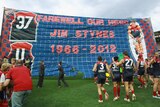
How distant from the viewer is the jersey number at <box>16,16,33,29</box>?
19.6 meters

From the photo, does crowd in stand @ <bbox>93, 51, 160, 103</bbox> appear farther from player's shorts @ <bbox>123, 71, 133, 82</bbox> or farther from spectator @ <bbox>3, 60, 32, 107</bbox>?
spectator @ <bbox>3, 60, 32, 107</bbox>

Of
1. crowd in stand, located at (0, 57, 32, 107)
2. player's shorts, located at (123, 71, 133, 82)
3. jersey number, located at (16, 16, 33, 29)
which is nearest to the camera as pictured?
crowd in stand, located at (0, 57, 32, 107)

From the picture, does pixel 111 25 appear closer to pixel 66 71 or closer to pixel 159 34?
pixel 66 71

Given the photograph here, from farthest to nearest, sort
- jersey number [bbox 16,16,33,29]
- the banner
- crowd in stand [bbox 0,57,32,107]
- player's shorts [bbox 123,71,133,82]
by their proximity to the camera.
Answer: jersey number [bbox 16,16,33,29], the banner, player's shorts [bbox 123,71,133,82], crowd in stand [bbox 0,57,32,107]

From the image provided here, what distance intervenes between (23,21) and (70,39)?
4470mm

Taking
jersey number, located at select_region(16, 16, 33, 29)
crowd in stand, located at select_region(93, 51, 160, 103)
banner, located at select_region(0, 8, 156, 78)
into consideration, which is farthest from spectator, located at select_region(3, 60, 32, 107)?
jersey number, located at select_region(16, 16, 33, 29)

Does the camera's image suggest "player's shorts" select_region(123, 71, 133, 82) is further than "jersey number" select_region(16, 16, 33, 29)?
No

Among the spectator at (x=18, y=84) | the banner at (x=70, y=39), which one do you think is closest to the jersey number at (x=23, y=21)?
the banner at (x=70, y=39)

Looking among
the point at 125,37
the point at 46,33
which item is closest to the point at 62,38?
the point at 46,33

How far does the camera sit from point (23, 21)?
19.9 meters

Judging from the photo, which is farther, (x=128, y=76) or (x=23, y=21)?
(x=23, y=21)

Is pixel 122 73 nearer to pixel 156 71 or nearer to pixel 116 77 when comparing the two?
pixel 116 77

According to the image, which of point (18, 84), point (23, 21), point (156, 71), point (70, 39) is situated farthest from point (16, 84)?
point (70, 39)

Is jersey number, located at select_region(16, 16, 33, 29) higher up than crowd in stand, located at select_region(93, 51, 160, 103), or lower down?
higher up
